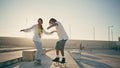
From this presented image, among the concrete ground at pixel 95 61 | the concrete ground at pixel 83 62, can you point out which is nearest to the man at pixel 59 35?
the concrete ground at pixel 83 62

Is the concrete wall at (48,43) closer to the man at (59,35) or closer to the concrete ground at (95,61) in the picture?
the concrete ground at (95,61)

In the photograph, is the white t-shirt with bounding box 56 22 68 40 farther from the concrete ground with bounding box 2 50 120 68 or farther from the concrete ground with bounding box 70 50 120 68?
the concrete ground with bounding box 70 50 120 68

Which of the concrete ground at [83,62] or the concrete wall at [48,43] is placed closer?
the concrete ground at [83,62]

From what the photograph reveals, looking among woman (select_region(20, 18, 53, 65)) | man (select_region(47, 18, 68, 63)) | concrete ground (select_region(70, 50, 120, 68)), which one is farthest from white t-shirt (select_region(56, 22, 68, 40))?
concrete ground (select_region(70, 50, 120, 68))

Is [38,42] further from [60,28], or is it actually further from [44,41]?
[44,41]

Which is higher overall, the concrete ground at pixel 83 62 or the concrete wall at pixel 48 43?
the concrete ground at pixel 83 62

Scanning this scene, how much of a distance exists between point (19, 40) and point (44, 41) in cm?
1164

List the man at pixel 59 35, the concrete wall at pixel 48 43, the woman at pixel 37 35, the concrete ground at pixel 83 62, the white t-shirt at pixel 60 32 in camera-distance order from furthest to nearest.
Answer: the concrete wall at pixel 48 43 → the white t-shirt at pixel 60 32 → the man at pixel 59 35 → the woman at pixel 37 35 → the concrete ground at pixel 83 62

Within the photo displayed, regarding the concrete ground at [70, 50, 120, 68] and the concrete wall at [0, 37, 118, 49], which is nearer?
the concrete ground at [70, 50, 120, 68]

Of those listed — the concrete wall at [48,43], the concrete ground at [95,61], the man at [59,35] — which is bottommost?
the concrete wall at [48,43]

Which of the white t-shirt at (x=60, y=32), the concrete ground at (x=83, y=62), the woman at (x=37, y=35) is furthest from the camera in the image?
the white t-shirt at (x=60, y=32)

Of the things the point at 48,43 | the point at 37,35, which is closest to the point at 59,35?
the point at 37,35

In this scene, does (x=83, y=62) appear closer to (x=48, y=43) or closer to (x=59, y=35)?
(x=59, y=35)

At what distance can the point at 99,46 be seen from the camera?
8269 cm
